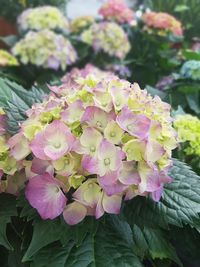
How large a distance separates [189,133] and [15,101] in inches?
12.5

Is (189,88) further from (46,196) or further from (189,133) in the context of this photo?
(46,196)

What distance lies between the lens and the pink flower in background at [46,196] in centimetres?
62

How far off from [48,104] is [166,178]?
19 centimetres

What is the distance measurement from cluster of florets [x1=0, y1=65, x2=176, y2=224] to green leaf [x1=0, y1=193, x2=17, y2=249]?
0.16ft

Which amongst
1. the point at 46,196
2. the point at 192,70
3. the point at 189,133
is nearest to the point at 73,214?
the point at 46,196

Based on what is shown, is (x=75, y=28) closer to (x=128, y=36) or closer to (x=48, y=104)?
(x=128, y=36)

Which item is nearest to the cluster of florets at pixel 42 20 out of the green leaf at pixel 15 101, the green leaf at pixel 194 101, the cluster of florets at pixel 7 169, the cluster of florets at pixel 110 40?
the cluster of florets at pixel 110 40

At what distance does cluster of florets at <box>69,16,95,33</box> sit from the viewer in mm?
2076

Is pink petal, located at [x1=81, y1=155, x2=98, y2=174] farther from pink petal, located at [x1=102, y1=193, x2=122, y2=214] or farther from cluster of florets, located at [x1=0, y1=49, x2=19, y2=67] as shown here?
cluster of florets, located at [x1=0, y1=49, x2=19, y2=67]

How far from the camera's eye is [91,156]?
2.00 feet

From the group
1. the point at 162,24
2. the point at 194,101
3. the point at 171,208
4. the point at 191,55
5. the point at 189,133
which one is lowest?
the point at 171,208

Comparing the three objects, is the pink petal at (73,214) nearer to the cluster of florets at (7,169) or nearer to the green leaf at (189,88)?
the cluster of florets at (7,169)

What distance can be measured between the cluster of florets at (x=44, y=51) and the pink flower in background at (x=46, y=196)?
40.1 inches

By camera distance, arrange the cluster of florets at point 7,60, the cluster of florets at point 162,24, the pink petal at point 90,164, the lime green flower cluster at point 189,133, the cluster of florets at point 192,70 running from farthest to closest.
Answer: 1. the cluster of florets at point 162,24
2. the cluster of florets at point 7,60
3. the cluster of florets at point 192,70
4. the lime green flower cluster at point 189,133
5. the pink petal at point 90,164
